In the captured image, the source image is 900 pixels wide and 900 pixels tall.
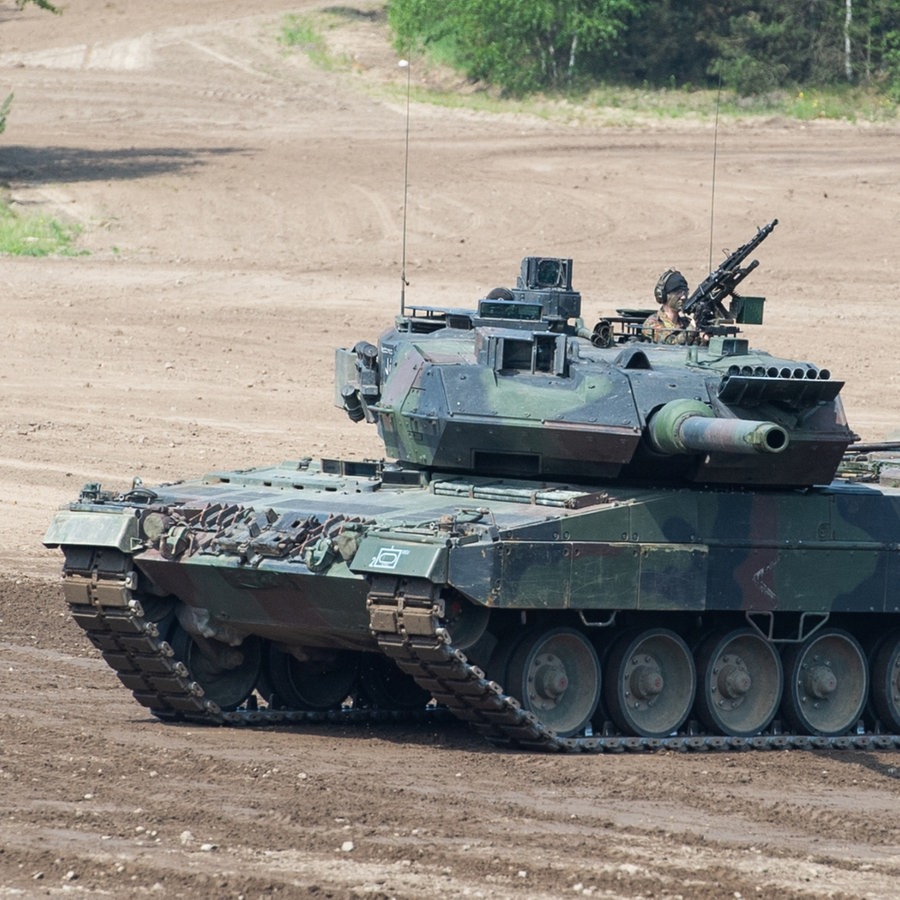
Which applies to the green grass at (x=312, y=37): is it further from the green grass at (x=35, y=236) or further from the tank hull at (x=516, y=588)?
the tank hull at (x=516, y=588)

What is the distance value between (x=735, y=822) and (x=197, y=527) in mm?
4271

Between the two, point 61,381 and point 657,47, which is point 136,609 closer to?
point 61,381

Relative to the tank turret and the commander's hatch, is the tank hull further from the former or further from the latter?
the commander's hatch

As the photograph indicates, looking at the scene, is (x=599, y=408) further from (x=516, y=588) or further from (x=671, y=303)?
(x=671, y=303)

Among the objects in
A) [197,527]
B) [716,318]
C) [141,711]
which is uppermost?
[716,318]

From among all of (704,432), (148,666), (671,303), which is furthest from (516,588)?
(671,303)

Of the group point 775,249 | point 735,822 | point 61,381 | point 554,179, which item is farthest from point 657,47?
point 735,822

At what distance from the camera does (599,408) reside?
49.2ft

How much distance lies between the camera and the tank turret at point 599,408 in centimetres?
1495

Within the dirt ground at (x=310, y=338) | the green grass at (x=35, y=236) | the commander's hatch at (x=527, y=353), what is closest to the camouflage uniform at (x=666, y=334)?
the commander's hatch at (x=527, y=353)

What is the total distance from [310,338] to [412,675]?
15499mm

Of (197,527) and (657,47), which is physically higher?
(657,47)

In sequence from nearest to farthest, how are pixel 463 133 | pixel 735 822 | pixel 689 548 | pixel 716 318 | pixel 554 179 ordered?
pixel 735 822, pixel 689 548, pixel 716 318, pixel 554 179, pixel 463 133

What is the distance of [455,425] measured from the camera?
15.2 metres
